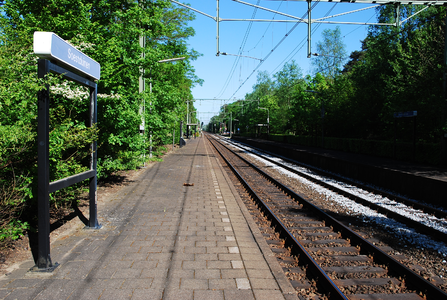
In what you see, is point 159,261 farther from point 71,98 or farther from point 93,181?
point 71,98

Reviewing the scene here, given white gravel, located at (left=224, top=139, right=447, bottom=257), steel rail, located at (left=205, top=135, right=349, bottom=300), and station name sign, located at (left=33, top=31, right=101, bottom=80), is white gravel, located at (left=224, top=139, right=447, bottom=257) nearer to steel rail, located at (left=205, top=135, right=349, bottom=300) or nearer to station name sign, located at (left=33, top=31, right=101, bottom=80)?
steel rail, located at (left=205, top=135, right=349, bottom=300)

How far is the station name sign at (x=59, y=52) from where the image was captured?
12.6 ft

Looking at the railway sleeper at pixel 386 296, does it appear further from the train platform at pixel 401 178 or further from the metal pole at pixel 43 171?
the train platform at pixel 401 178

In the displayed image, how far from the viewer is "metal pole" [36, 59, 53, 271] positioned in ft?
13.1

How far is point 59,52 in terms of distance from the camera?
4.15m

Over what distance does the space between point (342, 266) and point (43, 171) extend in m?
4.19

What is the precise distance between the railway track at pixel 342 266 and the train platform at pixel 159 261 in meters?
0.46

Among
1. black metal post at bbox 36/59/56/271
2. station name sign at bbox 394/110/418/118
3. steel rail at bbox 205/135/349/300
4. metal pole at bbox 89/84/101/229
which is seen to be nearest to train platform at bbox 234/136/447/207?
station name sign at bbox 394/110/418/118

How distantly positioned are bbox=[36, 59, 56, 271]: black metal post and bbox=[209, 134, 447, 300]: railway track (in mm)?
3231

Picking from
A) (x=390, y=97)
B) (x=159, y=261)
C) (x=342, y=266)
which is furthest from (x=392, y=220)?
(x=390, y=97)

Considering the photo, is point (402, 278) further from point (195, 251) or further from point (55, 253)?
point (55, 253)

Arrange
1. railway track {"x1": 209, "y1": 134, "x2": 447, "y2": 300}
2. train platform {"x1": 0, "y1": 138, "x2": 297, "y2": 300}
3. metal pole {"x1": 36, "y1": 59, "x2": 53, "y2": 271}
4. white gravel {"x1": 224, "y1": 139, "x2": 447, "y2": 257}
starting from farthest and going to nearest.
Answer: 1. white gravel {"x1": 224, "y1": 139, "x2": 447, "y2": 257}
2. metal pole {"x1": 36, "y1": 59, "x2": 53, "y2": 271}
3. railway track {"x1": 209, "y1": 134, "x2": 447, "y2": 300}
4. train platform {"x1": 0, "y1": 138, "x2": 297, "y2": 300}

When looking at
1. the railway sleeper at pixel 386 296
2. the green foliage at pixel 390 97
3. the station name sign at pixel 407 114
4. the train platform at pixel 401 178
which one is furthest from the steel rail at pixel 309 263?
the station name sign at pixel 407 114

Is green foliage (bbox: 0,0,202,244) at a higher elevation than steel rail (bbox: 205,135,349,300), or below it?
higher
